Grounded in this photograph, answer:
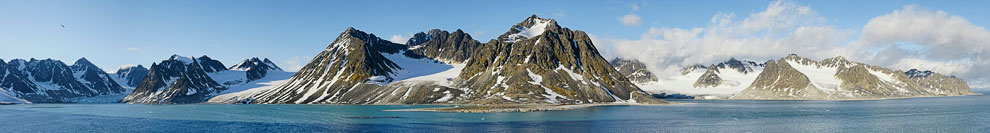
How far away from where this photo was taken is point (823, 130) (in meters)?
146

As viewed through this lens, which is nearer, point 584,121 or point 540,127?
point 540,127

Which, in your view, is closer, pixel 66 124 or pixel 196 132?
pixel 196 132

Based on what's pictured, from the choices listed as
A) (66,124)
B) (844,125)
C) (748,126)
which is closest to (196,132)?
(66,124)

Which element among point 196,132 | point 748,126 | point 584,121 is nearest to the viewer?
point 196,132

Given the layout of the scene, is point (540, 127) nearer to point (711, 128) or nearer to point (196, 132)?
point (711, 128)

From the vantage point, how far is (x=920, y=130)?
465 feet

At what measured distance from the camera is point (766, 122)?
17062 centimetres

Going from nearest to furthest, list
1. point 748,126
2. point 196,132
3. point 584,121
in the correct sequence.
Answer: point 196,132
point 748,126
point 584,121

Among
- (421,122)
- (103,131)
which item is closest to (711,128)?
(421,122)

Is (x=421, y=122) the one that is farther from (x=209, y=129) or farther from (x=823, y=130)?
(x=823, y=130)

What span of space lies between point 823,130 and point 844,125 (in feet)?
60.1

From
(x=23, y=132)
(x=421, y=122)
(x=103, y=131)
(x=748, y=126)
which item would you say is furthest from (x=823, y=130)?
(x=23, y=132)

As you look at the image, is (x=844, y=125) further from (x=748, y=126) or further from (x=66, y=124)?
(x=66, y=124)

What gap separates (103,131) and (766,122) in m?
162
